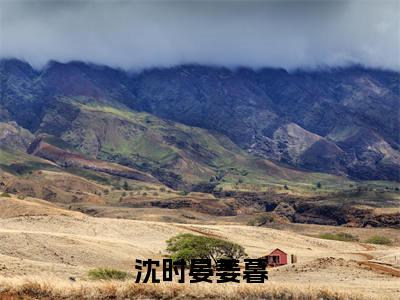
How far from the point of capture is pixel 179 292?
29.7m

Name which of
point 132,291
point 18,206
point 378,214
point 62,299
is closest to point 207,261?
point 132,291

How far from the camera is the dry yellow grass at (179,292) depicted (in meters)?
29.3

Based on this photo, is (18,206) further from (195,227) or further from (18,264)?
(18,264)

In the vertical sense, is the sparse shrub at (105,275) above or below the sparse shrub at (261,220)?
below

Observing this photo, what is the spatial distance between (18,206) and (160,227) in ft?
107

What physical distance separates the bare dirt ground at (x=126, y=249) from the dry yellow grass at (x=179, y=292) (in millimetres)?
1858

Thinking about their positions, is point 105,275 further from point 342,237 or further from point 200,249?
point 342,237

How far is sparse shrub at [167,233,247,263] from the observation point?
7000 cm

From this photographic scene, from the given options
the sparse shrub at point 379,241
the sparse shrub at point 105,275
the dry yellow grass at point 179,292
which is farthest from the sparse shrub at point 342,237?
the dry yellow grass at point 179,292

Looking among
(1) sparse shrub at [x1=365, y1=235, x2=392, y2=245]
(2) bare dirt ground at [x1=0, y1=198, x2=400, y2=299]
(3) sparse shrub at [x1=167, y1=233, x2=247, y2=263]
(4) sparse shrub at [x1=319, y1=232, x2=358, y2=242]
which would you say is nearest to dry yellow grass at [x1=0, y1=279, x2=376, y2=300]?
(2) bare dirt ground at [x1=0, y1=198, x2=400, y2=299]

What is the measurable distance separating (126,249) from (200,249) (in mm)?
11806

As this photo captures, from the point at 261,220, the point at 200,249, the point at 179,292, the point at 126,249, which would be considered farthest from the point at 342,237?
the point at 179,292

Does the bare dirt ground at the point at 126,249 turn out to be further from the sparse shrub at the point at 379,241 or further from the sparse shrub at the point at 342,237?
the sparse shrub at the point at 379,241

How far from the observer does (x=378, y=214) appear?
186 metres
